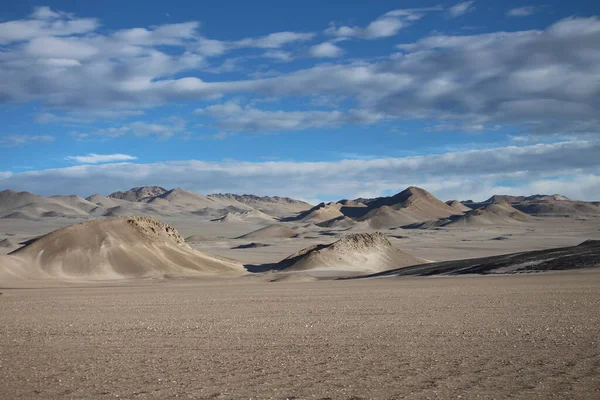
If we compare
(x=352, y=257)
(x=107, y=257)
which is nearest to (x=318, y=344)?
(x=107, y=257)

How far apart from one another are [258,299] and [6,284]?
27.3 m

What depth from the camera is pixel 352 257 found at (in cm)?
6425

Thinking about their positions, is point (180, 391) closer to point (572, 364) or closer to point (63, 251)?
point (572, 364)

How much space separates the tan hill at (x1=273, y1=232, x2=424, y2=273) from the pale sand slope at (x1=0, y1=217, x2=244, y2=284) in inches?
250

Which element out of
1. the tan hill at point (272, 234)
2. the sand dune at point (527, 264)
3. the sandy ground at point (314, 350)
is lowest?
the sandy ground at point (314, 350)

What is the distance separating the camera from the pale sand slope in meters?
52.4

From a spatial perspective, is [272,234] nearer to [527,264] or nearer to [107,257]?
[107,257]

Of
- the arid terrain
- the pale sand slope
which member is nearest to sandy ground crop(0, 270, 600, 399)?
the arid terrain

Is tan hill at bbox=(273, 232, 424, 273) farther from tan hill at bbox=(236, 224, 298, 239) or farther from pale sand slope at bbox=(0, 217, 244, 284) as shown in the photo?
tan hill at bbox=(236, 224, 298, 239)

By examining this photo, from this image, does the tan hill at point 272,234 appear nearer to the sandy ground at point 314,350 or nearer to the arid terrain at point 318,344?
the arid terrain at point 318,344

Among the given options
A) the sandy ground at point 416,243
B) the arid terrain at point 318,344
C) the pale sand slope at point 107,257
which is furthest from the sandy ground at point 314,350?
the sandy ground at point 416,243

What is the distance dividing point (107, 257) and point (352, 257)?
2350 centimetres

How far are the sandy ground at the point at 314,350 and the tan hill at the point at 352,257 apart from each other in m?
37.6

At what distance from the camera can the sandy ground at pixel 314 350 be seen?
9.97 m
